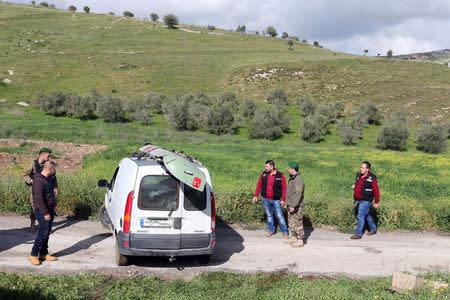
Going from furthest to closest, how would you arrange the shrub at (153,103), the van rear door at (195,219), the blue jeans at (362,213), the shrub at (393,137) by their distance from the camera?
1. the shrub at (153,103)
2. the shrub at (393,137)
3. the blue jeans at (362,213)
4. the van rear door at (195,219)

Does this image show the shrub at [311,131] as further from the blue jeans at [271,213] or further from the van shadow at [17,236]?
the van shadow at [17,236]

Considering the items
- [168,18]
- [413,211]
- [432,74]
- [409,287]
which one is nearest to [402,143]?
[413,211]

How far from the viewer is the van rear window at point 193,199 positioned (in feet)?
25.2

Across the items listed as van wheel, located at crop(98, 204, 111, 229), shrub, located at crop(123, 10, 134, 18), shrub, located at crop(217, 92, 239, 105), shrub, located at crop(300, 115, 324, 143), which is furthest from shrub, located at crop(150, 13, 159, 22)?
van wheel, located at crop(98, 204, 111, 229)

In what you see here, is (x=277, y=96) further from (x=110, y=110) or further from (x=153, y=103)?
(x=110, y=110)

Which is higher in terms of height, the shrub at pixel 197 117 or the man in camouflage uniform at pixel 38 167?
the man in camouflage uniform at pixel 38 167

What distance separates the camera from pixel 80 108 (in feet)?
166

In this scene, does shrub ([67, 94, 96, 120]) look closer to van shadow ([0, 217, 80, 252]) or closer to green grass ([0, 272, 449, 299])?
van shadow ([0, 217, 80, 252])

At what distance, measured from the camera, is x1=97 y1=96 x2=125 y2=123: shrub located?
162ft

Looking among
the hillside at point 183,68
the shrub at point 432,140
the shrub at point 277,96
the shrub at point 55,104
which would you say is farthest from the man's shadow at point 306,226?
the hillside at point 183,68

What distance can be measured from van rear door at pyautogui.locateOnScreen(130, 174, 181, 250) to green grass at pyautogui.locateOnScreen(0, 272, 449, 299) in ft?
2.29

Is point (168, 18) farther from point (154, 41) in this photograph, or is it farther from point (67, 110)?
point (67, 110)

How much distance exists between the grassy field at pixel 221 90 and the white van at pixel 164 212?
12.0ft

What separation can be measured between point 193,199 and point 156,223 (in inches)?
33.8
